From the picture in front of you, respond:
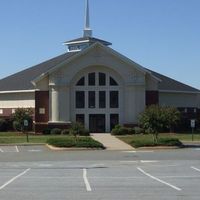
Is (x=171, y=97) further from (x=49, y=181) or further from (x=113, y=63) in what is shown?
(x=49, y=181)

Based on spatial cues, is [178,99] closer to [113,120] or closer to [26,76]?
[113,120]

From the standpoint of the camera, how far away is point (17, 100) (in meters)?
70.6

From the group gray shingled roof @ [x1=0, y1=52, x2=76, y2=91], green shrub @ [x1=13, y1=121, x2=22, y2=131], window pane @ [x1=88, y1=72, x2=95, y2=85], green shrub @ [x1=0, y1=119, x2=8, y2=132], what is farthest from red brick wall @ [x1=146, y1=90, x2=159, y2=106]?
green shrub @ [x1=0, y1=119, x2=8, y2=132]

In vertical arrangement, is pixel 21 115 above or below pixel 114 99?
below

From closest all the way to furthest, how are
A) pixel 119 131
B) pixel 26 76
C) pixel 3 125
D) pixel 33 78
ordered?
pixel 119 131
pixel 3 125
pixel 33 78
pixel 26 76

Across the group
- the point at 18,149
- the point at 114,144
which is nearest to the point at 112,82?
the point at 114,144

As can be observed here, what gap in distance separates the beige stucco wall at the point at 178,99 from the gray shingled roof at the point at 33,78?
25.6 inches

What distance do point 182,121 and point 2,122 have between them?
2090cm

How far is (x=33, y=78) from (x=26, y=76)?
314 cm

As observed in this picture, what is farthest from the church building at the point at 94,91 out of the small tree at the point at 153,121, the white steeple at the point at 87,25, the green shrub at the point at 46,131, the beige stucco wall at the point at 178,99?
the white steeple at the point at 87,25

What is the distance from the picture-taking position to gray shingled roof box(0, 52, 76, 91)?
233ft

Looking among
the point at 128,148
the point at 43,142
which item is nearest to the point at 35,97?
the point at 43,142

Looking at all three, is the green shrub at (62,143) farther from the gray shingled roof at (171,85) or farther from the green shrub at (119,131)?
the gray shingled roof at (171,85)

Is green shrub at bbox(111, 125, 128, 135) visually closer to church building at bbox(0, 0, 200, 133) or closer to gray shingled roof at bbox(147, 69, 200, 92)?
church building at bbox(0, 0, 200, 133)
